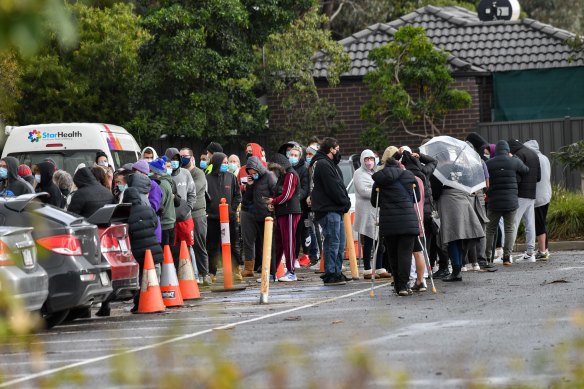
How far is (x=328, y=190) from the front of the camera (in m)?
18.0

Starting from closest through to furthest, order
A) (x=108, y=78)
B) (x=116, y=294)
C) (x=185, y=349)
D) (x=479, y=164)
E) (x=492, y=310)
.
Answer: (x=185, y=349)
(x=492, y=310)
(x=116, y=294)
(x=479, y=164)
(x=108, y=78)

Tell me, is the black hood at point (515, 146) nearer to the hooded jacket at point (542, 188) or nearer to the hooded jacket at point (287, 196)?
the hooded jacket at point (542, 188)

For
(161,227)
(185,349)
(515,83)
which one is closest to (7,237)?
(185,349)

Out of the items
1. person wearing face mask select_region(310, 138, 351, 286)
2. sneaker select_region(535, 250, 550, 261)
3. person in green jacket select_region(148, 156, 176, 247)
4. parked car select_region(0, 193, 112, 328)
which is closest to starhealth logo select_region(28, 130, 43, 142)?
person in green jacket select_region(148, 156, 176, 247)

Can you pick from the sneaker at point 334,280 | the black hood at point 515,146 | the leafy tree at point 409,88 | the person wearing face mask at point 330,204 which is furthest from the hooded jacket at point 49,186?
the leafy tree at point 409,88

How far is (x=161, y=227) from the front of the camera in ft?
56.2

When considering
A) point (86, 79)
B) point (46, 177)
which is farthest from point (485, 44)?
point (46, 177)

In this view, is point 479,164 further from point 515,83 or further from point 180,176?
point 515,83

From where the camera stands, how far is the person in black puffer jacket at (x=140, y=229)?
15.2 metres

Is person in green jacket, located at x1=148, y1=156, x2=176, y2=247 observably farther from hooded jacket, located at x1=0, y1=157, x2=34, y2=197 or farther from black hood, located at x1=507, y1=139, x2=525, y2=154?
black hood, located at x1=507, y1=139, x2=525, y2=154

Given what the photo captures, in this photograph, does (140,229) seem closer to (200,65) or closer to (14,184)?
(14,184)

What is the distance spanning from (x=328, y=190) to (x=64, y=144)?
7.07m

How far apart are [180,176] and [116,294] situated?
16.5ft

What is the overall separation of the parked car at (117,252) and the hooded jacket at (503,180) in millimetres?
7537
